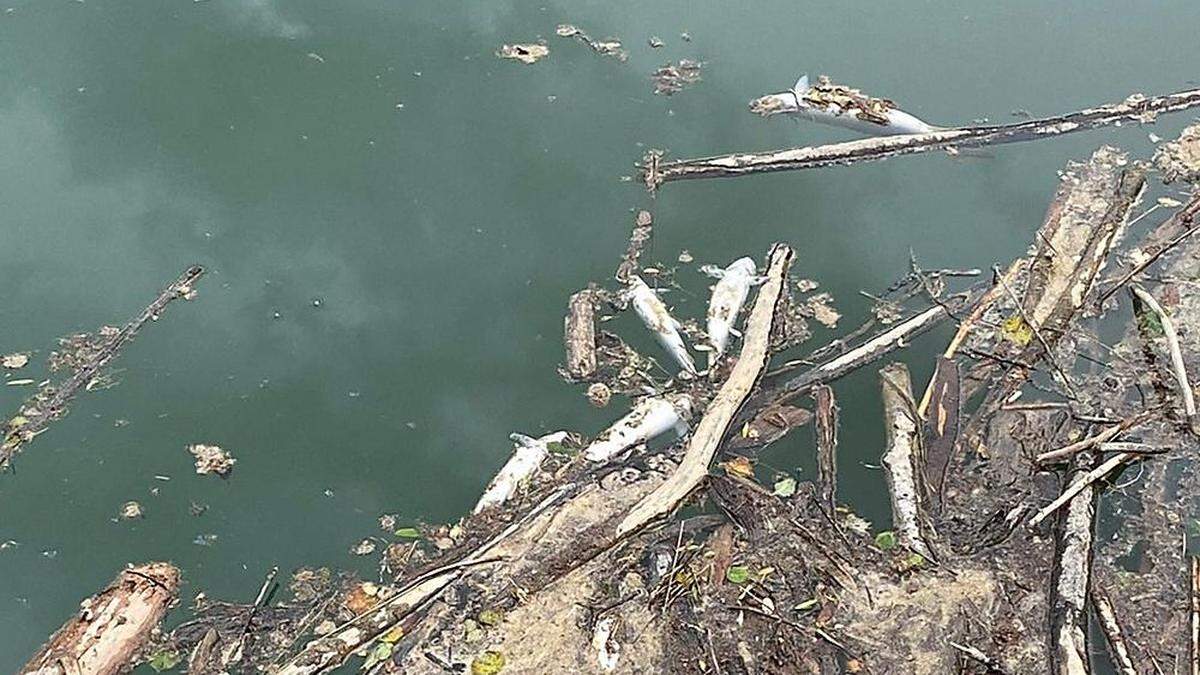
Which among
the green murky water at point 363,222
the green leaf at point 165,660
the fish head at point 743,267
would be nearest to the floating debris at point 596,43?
the green murky water at point 363,222

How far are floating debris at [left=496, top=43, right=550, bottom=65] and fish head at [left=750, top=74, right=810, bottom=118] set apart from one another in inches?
50.1

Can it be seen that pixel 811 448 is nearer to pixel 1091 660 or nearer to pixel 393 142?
pixel 1091 660

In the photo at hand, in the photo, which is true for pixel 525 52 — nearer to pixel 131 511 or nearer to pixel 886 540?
pixel 131 511

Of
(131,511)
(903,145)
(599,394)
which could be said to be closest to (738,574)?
(599,394)

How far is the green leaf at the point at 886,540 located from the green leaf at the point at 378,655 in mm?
1748

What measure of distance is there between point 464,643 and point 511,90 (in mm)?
3308

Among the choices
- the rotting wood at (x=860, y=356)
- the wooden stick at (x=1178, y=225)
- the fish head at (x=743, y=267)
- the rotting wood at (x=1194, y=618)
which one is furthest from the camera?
the fish head at (x=743, y=267)

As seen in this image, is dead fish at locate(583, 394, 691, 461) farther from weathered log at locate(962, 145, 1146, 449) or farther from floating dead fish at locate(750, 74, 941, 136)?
floating dead fish at locate(750, 74, 941, 136)

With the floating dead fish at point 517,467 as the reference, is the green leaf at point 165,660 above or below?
above

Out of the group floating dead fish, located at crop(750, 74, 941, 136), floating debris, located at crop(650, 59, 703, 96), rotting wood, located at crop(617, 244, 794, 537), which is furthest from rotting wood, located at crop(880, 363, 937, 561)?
floating debris, located at crop(650, 59, 703, 96)

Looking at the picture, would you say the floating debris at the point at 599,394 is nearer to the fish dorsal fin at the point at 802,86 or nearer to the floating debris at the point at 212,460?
the floating debris at the point at 212,460

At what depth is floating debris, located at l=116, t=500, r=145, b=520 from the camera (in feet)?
12.1

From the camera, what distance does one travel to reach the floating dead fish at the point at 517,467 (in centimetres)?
378

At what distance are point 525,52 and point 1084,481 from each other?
12.7 ft
